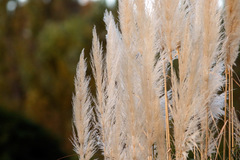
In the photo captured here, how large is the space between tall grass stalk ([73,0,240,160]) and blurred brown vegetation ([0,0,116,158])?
32.2 ft

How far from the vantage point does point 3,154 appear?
20.1ft

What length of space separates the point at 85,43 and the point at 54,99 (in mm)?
2726

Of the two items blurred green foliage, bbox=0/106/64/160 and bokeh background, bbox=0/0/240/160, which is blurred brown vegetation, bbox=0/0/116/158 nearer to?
bokeh background, bbox=0/0/240/160

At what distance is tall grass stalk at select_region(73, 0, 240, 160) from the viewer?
6.23 feet

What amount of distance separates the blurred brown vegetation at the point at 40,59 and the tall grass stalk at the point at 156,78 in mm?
9824

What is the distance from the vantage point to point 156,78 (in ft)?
6.72

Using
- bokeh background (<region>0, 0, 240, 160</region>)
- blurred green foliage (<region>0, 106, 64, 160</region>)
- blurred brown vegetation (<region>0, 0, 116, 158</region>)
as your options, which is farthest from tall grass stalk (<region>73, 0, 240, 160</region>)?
blurred brown vegetation (<region>0, 0, 116, 158</region>)

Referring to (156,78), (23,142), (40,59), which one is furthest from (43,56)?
(156,78)

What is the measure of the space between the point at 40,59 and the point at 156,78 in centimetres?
1612

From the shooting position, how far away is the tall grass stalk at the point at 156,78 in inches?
74.8

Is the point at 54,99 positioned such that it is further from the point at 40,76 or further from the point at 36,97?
the point at 40,76

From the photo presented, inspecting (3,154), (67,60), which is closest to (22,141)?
(3,154)

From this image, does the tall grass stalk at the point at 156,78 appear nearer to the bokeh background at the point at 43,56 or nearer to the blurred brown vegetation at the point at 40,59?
the bokeh background at the point at 43,56

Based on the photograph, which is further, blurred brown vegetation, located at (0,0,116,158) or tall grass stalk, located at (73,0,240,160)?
blurred brown vegetation, located at (0,0,116,158)
